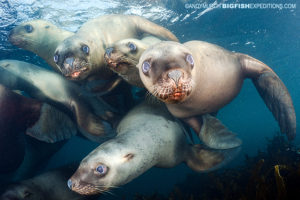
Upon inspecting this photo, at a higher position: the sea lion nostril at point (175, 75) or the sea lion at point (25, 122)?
the sea lion nostril at point (175, 75)

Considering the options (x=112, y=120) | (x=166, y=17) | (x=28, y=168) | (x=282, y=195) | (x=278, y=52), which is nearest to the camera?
(x=282, y=195)

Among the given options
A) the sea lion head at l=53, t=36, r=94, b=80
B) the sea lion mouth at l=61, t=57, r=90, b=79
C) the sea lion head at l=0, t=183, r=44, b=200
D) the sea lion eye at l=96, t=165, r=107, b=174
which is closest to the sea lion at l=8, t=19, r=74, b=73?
the sea lion head at l=53, t=36, r=94, b=80

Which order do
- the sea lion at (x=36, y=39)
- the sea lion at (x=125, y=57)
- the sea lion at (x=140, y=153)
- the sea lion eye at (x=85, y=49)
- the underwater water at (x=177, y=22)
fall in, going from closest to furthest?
the sea lion at (x=140, y=153), the sea lion at (x=125, y=57), the sea lion eye at (x=85, y=49), the sea lion at (x=36, y=39), the underwater water at (x=177, y=22)

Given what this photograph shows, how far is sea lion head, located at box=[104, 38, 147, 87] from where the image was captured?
306 cm

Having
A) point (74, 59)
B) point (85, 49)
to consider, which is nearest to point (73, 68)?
point (74, 59)

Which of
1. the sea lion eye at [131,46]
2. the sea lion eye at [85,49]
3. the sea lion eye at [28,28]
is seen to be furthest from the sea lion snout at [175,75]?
the sea lion eye at [28,28]

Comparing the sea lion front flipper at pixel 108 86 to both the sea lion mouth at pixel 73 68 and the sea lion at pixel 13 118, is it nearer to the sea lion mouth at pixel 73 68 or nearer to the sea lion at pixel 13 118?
the sea lion mouth at pixel 73 68

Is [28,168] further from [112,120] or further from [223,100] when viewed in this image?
[223,100]

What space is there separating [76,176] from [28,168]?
415 centimetres

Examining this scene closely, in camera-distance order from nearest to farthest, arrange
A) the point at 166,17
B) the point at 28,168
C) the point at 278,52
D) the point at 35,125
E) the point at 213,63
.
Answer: the point at 213,63 < the point at 35,125 < the point at 28,168 < the point at 166,17 < the point at 278,52

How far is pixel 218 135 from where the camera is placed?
12.2 ft

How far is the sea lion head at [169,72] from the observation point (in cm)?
208

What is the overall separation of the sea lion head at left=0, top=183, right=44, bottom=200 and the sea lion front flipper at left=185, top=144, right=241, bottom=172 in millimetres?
2875

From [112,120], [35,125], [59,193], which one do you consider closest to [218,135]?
[112,120]
